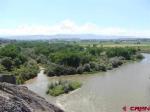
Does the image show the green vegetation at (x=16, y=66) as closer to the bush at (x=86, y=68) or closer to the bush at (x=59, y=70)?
the bush at (x=59, y=70)

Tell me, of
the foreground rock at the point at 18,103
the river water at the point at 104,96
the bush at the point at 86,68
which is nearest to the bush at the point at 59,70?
the bush at the point at 86,68

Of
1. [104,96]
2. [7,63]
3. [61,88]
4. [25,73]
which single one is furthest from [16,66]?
[104,96]

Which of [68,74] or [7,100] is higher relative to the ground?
[7,100]

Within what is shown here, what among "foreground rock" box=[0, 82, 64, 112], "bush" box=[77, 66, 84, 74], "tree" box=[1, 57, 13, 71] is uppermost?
"foreground rock" box=[0, 82, 64, 112]

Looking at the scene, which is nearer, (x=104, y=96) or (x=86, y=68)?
(x=104, y=96)

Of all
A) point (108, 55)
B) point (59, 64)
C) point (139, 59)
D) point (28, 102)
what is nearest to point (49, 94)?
point (59, 64)

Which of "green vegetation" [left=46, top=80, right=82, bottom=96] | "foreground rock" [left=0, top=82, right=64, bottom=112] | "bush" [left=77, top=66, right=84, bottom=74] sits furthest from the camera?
"bush" [left=77, top=66, right=84, bottom=74]

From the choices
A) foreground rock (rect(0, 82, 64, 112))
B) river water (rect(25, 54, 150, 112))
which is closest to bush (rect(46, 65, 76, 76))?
river water (rect(25, 54, 150, 112))

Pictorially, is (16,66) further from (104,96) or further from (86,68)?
(104,96)

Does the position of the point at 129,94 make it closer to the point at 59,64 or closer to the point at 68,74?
the point at 68,74

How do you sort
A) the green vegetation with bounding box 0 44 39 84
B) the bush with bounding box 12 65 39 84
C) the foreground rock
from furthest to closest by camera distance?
1. the green vegetation with bounding box 0 44 39 84
2. the bush with bounding box 12 65 39 84
3. the foreground rock

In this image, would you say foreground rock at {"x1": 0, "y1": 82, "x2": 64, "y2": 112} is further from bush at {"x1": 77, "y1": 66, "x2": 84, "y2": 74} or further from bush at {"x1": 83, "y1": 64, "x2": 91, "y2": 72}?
bush at {"x1": 83, "y1": 64, "x2": 91, "y2": 72}
